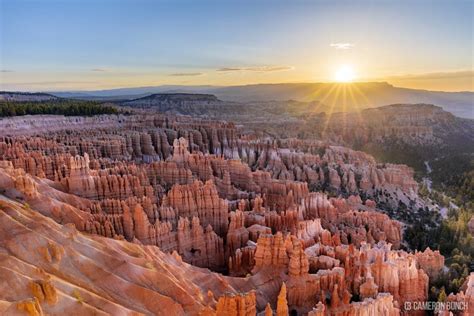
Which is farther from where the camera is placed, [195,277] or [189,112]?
[189,112]

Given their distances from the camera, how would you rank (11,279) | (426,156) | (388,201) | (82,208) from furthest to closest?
1. (426,156)
2. (388,201)
3. (82,208)
4. (11,279)

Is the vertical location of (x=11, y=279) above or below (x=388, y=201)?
above

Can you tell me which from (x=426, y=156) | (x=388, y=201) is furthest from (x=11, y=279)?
(x=426, y=156)

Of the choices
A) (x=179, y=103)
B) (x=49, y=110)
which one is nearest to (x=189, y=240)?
(x=49, y=110)

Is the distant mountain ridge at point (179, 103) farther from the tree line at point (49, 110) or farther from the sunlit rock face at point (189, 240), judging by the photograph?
the sunlit rock face at point (189, 240)

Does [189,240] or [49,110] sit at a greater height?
[49,110]

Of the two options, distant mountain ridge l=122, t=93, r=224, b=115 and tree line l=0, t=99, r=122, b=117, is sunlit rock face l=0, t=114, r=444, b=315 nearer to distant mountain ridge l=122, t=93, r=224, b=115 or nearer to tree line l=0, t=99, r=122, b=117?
tree line l=0, t=99, r=122, b=117

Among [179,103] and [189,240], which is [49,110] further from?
[179,103]

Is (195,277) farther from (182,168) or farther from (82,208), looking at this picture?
(182,168)
